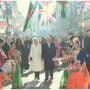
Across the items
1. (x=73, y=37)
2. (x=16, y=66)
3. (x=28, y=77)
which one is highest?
(x=73, y=37)

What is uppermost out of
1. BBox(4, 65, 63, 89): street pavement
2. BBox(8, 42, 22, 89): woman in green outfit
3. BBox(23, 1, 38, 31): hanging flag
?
BBox(23, 1, 38, 31): hanging flag

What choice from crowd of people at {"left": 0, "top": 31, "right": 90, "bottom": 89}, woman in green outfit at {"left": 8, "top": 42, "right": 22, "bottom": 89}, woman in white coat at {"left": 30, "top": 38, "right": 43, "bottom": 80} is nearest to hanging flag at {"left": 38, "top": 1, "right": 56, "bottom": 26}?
crowd of people at {"left": 0, "top": 31, "right": 90, "bottom": 89}

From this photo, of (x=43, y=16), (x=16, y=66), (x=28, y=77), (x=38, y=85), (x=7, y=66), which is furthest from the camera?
(x=43, y=16)

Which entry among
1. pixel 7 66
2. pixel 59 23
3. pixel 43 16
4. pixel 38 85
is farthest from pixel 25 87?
pixel 59 23

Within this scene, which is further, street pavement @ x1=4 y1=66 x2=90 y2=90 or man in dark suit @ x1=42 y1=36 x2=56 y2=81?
man in dark suit @ x1=42 y1=36 x2=56 y2=81

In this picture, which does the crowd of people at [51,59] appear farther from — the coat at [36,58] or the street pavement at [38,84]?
the street pavement at [38,84]

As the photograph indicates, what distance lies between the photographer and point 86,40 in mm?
11664

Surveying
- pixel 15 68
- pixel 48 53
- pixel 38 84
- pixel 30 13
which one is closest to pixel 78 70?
pixel 15 68

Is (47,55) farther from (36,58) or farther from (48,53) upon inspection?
(36,58)

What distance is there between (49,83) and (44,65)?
0.98 metres

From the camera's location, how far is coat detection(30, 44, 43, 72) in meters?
10.6

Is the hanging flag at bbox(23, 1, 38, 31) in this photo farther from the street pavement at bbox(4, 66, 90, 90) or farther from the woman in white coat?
the street pavement at bbox(4, 66, 90, 90)

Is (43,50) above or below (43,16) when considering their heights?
below

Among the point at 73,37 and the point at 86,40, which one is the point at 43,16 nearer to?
the point at 86,40
